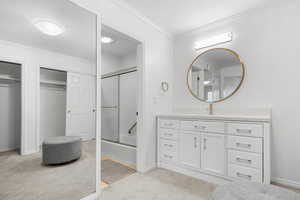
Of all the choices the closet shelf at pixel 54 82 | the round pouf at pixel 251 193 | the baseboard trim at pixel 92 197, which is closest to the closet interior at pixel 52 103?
the closet shelf at pixel 54 82

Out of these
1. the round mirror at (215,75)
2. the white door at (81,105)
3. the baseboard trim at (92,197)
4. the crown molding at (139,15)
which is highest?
the crown molding at (139,15)

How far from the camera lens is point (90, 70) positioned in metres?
1.73

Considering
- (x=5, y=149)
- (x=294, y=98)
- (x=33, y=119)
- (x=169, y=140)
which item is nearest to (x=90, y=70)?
(x=33, y=119)

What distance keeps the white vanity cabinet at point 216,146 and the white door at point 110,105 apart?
128 cm

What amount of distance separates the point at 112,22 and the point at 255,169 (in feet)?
7.80

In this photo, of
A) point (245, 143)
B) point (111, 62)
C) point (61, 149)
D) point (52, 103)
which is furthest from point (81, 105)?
point (111, 62)

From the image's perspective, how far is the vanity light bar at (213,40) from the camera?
2.35 m

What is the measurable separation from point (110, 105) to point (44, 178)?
2.19m

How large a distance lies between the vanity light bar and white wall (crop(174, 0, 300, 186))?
0.28 feet

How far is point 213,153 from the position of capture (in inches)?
76.5

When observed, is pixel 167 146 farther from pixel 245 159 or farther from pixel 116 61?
pixel 116 61

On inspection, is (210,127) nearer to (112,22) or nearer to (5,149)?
(112,22)

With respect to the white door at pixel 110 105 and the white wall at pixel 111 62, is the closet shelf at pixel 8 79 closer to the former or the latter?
the white door at pixel 110 105

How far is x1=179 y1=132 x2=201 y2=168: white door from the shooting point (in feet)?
6.79
